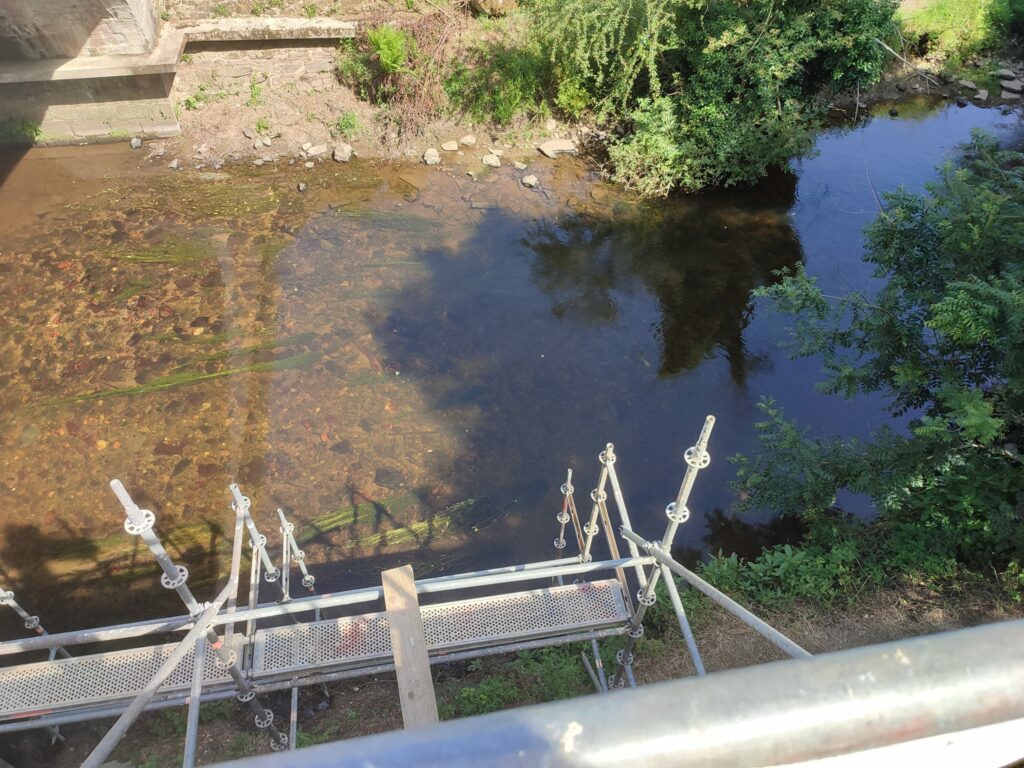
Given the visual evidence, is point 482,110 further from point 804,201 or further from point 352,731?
point 352,731

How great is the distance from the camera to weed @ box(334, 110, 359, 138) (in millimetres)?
11633

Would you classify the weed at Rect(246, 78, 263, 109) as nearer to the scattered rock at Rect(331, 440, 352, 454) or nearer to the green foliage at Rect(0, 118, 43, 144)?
the green foliage at Rect(0, 118, 43, 144)

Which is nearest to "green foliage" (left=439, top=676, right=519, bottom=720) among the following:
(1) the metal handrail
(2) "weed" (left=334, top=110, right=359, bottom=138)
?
(1) the metal handrail

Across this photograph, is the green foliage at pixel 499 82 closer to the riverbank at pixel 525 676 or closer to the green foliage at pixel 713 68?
the green foliage at pixel 713 68

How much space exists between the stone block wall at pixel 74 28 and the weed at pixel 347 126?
329 centimetres

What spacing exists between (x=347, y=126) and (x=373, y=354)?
18.8ft

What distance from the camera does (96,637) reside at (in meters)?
3.66

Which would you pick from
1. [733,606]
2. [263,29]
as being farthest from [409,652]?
[263,29]

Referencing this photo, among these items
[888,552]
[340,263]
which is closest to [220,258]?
[340,263]

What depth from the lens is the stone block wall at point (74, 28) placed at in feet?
32.0

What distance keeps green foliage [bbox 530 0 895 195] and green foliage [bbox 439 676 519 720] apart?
8793mm

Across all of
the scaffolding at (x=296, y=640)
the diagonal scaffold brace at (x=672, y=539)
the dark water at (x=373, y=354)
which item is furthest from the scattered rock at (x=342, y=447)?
the diagonal scaffold brace at (x=672, y=539)

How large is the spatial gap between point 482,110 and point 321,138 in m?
3.15

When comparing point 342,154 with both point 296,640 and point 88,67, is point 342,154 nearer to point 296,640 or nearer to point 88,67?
point 88,67
